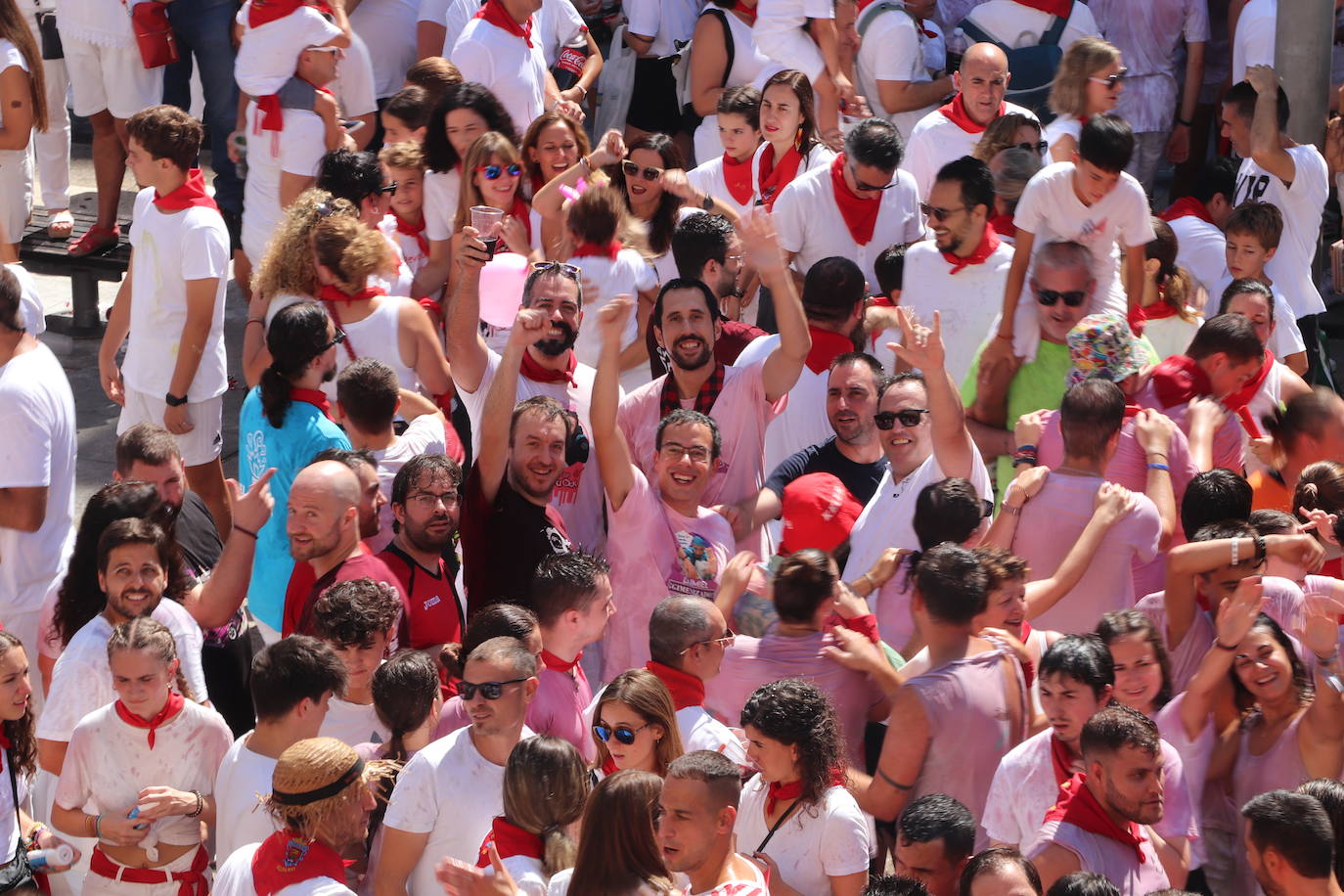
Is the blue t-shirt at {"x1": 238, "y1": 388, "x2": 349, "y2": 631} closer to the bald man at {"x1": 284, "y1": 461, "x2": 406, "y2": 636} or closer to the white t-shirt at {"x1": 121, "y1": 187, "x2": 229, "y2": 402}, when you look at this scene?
the bald man at {"x1": 284, "y1": 461, "x2": 406, "y2": 636}

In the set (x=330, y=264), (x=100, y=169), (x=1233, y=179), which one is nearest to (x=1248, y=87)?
(x=1233, y=179)

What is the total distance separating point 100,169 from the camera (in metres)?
9.14

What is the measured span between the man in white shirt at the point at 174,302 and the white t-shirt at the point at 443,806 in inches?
111

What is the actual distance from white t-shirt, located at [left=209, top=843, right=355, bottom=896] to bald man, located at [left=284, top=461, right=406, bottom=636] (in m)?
1.05

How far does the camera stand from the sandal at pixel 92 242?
29.3 feet

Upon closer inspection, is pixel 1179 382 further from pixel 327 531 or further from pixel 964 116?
pixel 327 531

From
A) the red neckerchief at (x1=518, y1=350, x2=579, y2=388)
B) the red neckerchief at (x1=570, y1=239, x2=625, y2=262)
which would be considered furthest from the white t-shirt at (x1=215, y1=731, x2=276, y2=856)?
the red neckerchief at (x1=570, y1=239, x2=625, y2=262)

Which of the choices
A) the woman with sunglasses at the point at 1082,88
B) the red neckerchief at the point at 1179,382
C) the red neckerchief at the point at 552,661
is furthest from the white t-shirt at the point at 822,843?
the woman with sunglasses at the point at 1082,88

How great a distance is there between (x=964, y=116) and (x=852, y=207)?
3.59 feet

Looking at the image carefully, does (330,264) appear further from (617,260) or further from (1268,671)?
(1268,671)

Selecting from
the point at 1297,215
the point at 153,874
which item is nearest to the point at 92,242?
the point at 153,874

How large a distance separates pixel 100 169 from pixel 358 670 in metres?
5.50

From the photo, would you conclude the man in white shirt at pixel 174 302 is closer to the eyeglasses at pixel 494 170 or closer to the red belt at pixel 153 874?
the eyeglasses at pixel 494 170

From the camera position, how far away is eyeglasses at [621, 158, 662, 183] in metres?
7.08
